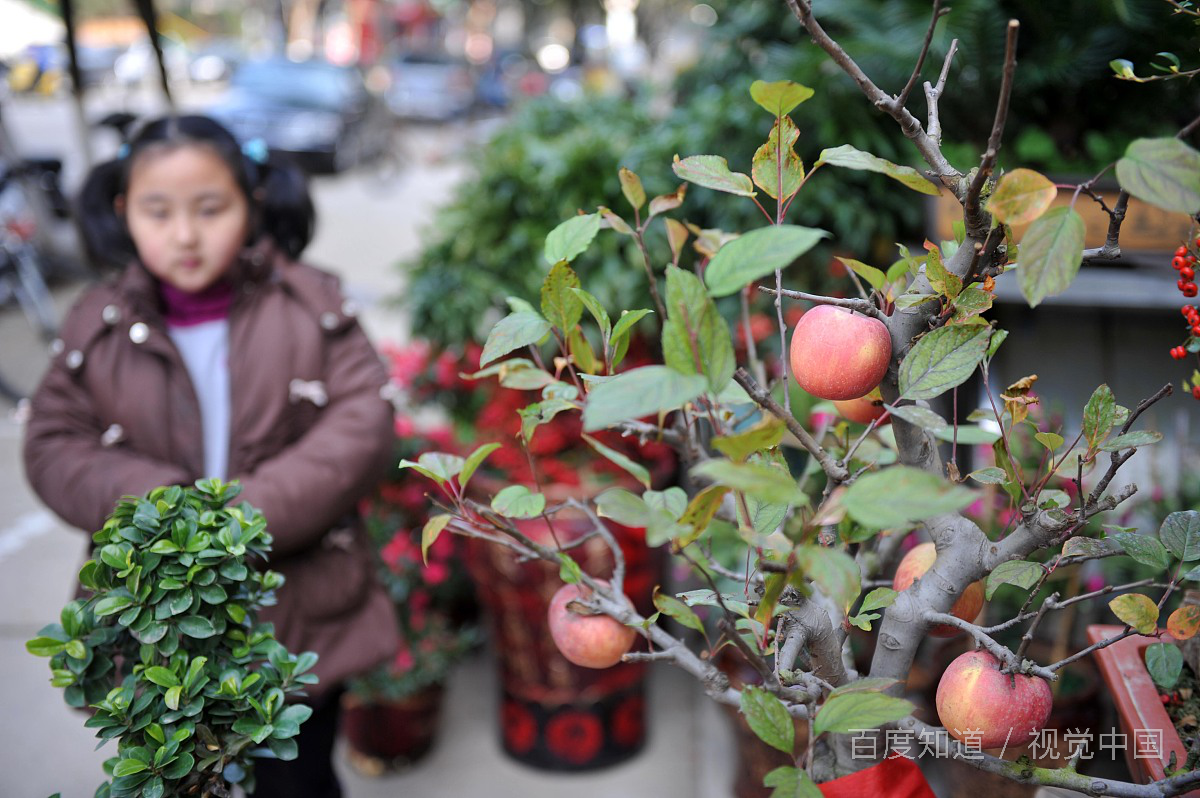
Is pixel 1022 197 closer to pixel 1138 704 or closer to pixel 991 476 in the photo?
pixel 991 476

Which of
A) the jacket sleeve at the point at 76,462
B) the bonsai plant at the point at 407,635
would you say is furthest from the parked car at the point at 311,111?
the jacket sleeve at the point at 76,462

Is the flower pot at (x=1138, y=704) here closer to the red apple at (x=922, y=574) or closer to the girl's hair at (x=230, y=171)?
the red apple at (x=922, y=574)

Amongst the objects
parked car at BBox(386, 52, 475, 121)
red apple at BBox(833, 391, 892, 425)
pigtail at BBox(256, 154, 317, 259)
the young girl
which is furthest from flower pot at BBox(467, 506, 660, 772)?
parked car at BBox(386, 52, 475, 121)

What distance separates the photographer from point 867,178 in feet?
7.94

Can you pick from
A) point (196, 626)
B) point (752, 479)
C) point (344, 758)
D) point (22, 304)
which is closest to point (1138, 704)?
point (752, 479)

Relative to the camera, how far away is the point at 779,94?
2.49 feet

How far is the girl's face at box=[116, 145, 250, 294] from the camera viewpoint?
1.67m

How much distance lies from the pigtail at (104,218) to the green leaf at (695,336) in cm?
156

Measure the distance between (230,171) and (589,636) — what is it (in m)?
1.25

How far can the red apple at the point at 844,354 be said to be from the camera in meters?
Result: 0.80

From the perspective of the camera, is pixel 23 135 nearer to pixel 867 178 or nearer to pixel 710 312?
pixel 867 178

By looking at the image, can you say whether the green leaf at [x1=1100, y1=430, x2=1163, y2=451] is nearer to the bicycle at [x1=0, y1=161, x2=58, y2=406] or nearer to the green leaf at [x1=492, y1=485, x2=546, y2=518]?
the green leaf at [x1=492, y1=485, x2=546, y2=518]

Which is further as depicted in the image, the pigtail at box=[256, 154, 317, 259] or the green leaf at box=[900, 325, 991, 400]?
the pigtail at box=[256, 154, 317, 259]

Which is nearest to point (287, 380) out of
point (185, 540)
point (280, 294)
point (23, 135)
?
point (280, 294)
